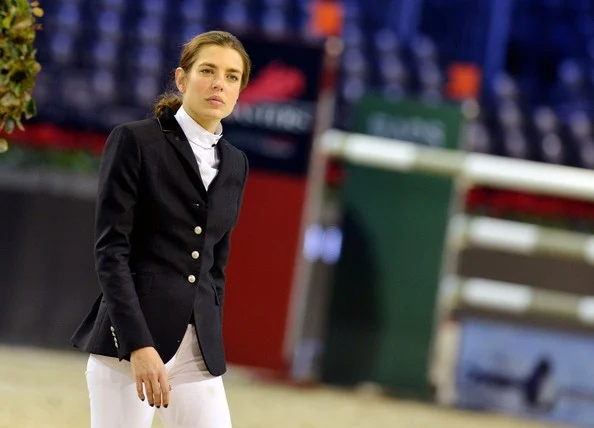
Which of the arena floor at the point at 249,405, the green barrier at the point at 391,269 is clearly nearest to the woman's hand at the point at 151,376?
Answer: the arena floor at the point at 249,405

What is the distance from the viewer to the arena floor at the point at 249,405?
2.84 metres

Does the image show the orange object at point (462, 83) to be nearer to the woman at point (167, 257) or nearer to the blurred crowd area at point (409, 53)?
the blurred crowd area at point (409, 53)

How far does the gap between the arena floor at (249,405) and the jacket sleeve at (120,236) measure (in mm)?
1473

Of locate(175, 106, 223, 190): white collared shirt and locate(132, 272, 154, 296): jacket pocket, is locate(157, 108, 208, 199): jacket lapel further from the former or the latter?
locate(132, 272, 154, 296): jacket pocket

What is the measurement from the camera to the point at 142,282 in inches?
47.8

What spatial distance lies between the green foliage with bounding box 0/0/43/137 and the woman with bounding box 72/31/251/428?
0.21 m

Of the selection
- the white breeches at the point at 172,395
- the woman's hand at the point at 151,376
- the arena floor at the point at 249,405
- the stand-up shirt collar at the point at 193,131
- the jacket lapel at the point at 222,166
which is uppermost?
the stand-up shirt collar at the point at 193,131

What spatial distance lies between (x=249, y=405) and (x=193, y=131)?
215cm

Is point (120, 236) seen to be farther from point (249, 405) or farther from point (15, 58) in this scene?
point (249, 405)

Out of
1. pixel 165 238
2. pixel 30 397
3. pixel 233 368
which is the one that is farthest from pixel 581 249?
pixel 165 238

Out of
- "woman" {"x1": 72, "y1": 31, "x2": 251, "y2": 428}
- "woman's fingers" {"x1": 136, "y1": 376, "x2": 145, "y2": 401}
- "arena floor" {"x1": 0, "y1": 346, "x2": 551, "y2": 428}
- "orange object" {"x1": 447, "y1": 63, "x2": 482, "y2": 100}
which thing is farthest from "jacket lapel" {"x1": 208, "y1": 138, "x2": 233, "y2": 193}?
"orange object" {"x1": 447, "y1": 63, "x2": 482, "y2": 100}

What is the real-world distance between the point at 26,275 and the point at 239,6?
12.6 ft

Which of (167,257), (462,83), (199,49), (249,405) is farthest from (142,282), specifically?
(462,83)

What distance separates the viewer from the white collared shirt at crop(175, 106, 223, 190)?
1268mm
